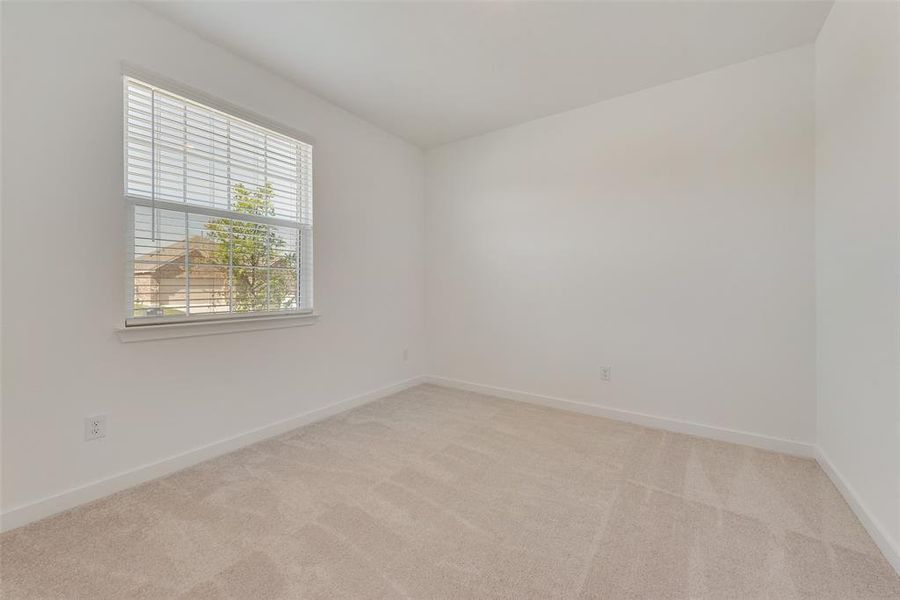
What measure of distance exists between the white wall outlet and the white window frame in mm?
388

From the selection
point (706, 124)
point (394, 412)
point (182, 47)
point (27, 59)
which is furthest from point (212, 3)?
point (706, 124)

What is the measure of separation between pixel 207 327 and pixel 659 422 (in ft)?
10.00

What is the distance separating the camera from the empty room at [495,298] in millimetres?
1406

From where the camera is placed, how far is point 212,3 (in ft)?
6.01

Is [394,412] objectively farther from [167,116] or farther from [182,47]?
[182,47]

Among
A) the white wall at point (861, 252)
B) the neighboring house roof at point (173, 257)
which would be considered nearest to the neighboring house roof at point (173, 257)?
the neighboring house roof at point (173, 257)

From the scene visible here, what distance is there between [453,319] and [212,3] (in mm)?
2788

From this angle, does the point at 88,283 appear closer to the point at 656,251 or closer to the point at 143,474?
the point at 143,474

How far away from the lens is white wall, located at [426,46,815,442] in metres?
2.21

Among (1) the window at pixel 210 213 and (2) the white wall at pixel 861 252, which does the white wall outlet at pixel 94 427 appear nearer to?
(1) the window at pixel 210 213

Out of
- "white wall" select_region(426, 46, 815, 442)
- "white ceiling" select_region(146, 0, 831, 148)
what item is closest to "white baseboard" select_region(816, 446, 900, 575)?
"white wall" select_region(426, 46, 815, 442)

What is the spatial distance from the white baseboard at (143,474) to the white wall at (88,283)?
1.5 inches

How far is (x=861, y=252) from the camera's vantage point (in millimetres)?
1601

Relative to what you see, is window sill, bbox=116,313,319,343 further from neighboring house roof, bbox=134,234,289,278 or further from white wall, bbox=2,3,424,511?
neighboring house roof, bbox=134,234,289,278
